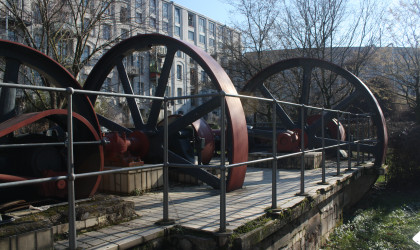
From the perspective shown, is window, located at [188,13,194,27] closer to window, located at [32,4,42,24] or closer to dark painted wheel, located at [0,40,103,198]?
window, located at [32,4,42,24]

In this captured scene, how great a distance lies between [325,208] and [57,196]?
162 inches

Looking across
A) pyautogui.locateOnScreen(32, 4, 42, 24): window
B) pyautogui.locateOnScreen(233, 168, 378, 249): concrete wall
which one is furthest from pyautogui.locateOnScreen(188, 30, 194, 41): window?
pyautogui.locateOnScreen(233, 168, 378, 249): concrete wall

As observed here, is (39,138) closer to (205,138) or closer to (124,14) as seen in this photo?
(205,138)

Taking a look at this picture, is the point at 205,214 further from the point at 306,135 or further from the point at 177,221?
the point at 306,135

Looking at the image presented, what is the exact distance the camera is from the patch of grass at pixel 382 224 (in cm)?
652

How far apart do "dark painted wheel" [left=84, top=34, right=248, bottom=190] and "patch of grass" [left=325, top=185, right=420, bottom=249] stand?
7.10 feet

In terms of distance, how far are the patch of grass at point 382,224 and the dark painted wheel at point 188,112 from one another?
85.2 inches

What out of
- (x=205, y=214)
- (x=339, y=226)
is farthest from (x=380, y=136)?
(x=205, y=214)

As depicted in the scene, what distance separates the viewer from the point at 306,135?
10.6 metres

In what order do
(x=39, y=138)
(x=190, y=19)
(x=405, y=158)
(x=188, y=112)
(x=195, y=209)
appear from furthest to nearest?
(x=190, y=19) → (x=405, y=158) → (x=188, y=112) → (x=39, y=138) → (x=195, y=209)

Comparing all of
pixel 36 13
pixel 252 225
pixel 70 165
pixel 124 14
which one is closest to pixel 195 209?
pixel 252 225

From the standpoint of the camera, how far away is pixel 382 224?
25.5ft

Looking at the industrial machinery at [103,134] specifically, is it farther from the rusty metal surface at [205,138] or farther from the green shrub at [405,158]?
the green shrub at [405,158]

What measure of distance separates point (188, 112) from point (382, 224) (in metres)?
4.52
